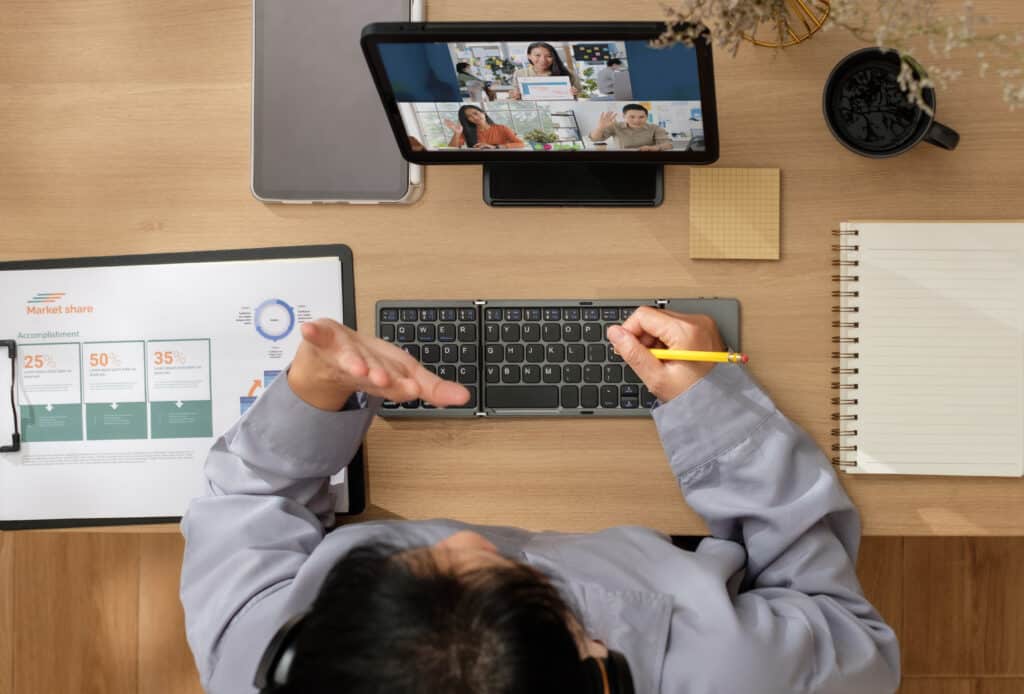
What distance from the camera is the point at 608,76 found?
76 centimetres

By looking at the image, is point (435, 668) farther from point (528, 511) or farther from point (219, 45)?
point (219, 45)

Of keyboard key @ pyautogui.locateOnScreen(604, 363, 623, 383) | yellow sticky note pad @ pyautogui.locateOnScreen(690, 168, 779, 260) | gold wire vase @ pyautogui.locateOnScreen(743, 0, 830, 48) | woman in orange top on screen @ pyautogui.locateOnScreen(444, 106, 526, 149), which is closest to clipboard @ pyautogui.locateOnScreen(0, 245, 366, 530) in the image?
woman in orange top on screen @ pyautogui.locateOnScreen(444, 106, 526, 149)

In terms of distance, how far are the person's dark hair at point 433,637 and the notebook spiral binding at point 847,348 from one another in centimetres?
50

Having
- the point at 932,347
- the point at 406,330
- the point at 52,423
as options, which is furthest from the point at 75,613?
the point at 932,347

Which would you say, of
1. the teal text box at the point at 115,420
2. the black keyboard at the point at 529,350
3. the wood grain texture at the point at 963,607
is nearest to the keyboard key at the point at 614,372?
the black keyboard at the point at 529,350

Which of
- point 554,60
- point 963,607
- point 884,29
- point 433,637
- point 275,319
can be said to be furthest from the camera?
point 963,607

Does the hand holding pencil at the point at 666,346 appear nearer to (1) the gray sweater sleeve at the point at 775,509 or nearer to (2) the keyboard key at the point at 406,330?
(1) the gray sweater sleeve at the point at 775,509

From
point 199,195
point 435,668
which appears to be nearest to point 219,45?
point 199,195

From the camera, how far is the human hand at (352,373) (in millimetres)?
769

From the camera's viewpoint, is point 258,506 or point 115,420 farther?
point 115,420

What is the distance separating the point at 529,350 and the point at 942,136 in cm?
53

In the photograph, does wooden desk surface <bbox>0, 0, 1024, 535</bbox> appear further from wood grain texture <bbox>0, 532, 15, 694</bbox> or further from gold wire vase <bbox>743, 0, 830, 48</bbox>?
wood grain texture <bbox>0, 532, 15, 694</bbox>

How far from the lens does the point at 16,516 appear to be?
3.23ft

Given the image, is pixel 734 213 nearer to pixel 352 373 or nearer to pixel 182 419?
pixel 352 373
